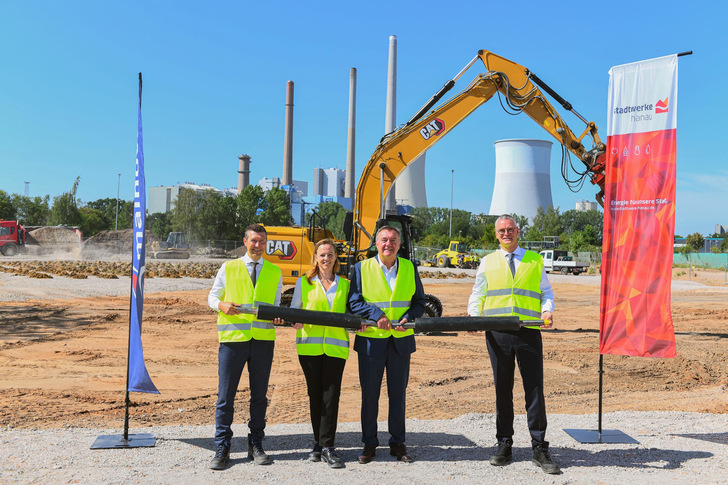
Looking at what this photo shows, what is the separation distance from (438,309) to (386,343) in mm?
7981

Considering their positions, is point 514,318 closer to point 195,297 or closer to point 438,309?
point 438,309

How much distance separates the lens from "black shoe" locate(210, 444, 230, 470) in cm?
488

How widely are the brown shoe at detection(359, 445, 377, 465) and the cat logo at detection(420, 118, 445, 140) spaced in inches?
366

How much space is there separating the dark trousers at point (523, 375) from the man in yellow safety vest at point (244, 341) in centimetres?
190

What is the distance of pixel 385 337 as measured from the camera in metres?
5.11

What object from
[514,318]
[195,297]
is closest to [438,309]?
[514,318]

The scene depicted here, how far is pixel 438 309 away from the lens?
12969mm

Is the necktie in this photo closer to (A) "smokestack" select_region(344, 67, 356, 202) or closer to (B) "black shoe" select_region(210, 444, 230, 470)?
(B) "black shoe" select_region(210, 444, 230, 470)

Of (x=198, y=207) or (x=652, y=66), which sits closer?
(x=652, y=66)

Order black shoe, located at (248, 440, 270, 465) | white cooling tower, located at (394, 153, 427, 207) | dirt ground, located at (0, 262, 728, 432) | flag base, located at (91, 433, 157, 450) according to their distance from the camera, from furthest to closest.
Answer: white cooling tower, located at (394, 153, 427, 207), dirt ground, located at (0, 262, 728, 432), flag base, located at (91, 433, 157, 450), black shoe, located at (248, 440, 270, 465)

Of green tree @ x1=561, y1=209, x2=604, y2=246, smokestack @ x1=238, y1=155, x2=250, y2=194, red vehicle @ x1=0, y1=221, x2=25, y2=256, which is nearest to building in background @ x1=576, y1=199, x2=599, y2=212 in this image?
green tree @ x1=561, y1=209, x2=604, y2=246

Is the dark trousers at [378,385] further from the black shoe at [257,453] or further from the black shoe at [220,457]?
the black shoe at [220,457]

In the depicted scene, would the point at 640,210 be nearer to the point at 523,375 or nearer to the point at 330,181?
the point at 523,375

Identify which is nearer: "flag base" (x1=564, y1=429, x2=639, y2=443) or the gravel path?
the gravel path
